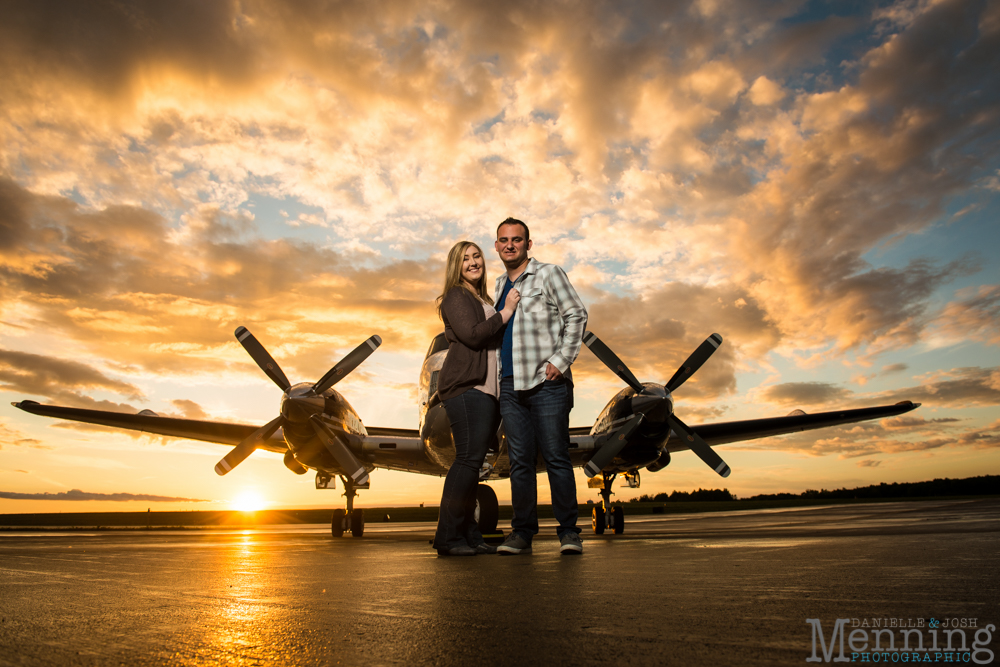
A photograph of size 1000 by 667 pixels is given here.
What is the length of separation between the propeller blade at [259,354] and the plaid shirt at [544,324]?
8.17 meters

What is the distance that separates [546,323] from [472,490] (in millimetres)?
1708

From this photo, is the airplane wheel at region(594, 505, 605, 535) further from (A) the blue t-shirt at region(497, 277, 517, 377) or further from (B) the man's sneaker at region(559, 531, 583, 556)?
(A) the blue t-shirt at region(497, 277, 517, 377)

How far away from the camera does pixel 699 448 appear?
36.0 feet

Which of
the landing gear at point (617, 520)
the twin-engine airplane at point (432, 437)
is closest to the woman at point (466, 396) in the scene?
the twin-engine airplane at point (432, 437)

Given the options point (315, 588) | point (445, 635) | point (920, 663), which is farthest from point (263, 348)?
point (920, 663)

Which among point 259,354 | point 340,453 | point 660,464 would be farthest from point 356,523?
point 660,464

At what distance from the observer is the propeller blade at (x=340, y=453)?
37.2 feet

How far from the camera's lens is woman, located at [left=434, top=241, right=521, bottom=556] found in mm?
5199

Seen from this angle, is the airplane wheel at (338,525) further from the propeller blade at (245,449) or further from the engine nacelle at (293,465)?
the propeller blade at (245,449)

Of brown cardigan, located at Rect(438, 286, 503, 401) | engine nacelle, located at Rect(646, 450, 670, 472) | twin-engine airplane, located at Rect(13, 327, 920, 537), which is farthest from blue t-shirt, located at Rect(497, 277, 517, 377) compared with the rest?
engine nacelle, located at Rect(646, 450, 670, 472)

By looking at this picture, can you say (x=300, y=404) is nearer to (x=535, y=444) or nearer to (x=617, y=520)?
(x=535, y=444)

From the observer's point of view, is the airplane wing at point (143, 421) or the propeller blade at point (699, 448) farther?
the airplane wing at point (143, 421)

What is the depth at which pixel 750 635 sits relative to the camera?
1.72 m

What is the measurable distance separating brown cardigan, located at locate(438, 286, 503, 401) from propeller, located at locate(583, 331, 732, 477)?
14.5 feet
